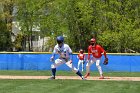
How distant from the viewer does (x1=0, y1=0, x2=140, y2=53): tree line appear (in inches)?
1684

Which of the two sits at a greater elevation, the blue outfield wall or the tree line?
the tree line

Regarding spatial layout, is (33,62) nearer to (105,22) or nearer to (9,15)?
(105,22)

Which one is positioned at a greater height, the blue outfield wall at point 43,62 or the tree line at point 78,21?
the tree line at point 78,21

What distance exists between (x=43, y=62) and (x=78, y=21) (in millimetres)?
20191

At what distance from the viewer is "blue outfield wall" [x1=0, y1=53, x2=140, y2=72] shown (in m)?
28.7

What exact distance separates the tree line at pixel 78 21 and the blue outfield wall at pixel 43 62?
1334cm

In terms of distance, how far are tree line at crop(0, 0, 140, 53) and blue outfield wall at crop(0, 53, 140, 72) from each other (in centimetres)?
1334

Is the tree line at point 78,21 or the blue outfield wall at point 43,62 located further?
the tree line at point 78,21

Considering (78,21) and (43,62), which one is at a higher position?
(78,21)

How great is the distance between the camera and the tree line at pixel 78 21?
42.8 meters

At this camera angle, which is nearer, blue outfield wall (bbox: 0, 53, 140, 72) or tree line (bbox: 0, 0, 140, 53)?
blue outfield wall (bbox: 0, 53, 140, 72)

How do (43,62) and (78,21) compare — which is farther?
(78,21)

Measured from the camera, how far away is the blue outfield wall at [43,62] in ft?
94.2

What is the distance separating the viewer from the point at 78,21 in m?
49.0
